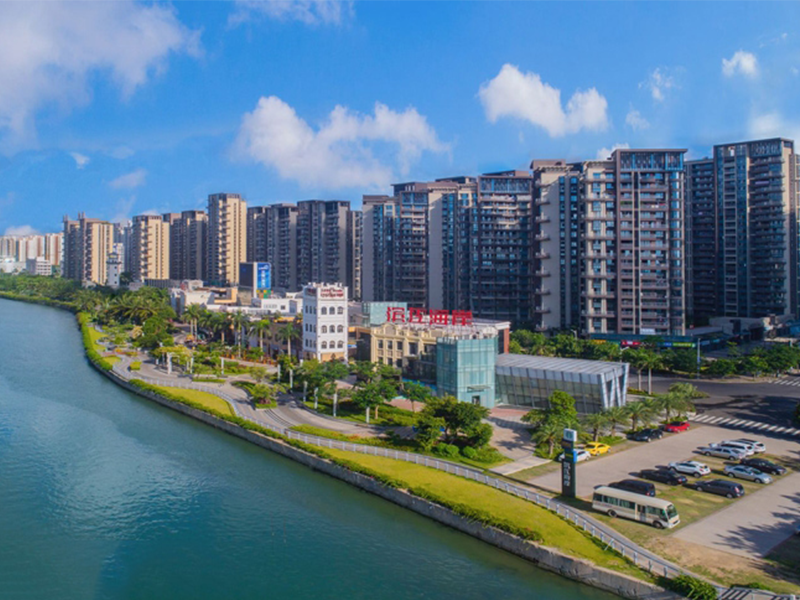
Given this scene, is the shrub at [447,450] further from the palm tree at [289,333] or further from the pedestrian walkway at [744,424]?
the palm tree at [289,333]

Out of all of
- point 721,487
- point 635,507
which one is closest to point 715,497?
point 721,487

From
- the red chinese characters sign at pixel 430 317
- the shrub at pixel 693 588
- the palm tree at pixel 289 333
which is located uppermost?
the red chinese characters sign at pixel 430 317

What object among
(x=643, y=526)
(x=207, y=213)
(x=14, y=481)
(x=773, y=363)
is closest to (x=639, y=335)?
(x=773, y=363)

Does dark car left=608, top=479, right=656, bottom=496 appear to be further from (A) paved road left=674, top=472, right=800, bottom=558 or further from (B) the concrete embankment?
(B) the concrete embankment

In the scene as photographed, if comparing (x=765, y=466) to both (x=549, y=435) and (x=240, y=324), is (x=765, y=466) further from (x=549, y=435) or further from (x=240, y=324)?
(x=240, y=324)

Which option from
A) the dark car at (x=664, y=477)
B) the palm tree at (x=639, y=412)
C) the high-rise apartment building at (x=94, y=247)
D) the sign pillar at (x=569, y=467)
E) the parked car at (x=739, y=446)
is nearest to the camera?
the sign pillar at (x=569, y=467)

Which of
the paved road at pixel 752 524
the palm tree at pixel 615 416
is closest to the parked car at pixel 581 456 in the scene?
the palm tree at pixel 615 416
